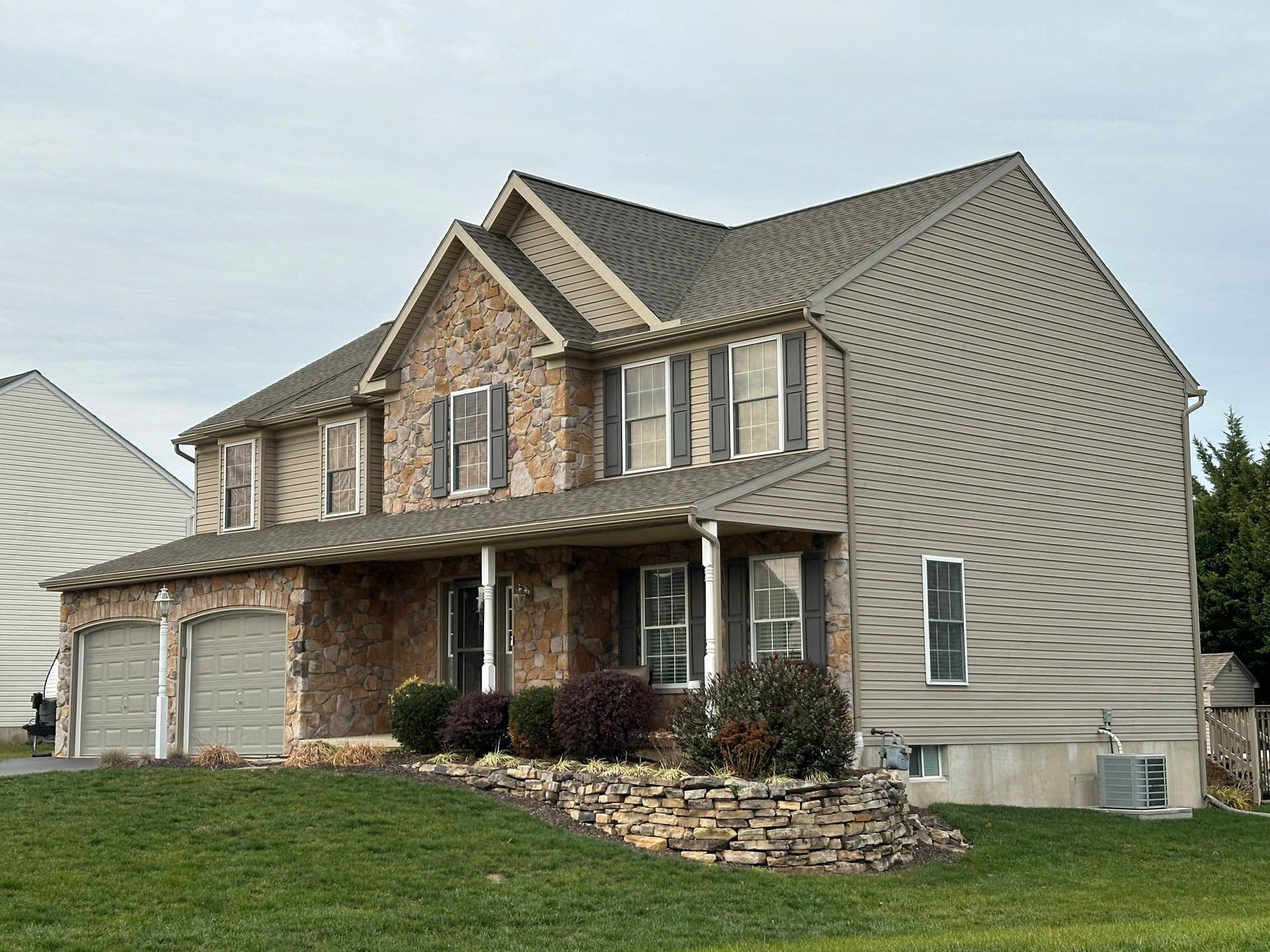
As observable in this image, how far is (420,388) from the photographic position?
920 inches

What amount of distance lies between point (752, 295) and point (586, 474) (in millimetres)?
3315

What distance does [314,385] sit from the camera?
2809 cm

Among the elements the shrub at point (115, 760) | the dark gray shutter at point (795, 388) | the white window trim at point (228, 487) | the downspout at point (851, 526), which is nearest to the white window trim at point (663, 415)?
the dark gray shutter at point (795, 388)

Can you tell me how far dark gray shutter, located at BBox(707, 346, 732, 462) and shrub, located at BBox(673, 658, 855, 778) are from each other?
3314mm

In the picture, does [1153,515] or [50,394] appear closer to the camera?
[1153,515]

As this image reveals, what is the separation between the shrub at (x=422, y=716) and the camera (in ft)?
66.1

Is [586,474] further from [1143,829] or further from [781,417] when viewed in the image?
[1143,829]

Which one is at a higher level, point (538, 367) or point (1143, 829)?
point (538, 367)

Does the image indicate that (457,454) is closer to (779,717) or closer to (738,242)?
(738,242)

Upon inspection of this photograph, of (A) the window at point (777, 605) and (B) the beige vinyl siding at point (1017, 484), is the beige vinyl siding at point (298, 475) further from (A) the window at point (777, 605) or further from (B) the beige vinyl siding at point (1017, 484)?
(B) the beige vinyl siding at point (1017, 484)

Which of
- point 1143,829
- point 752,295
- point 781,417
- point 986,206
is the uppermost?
point 986,206

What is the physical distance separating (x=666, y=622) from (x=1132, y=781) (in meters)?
6.36

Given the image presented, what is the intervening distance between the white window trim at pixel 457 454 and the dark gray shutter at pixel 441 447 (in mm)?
30

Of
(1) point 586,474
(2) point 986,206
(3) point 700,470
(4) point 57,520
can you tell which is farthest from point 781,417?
(4) point 57,520
